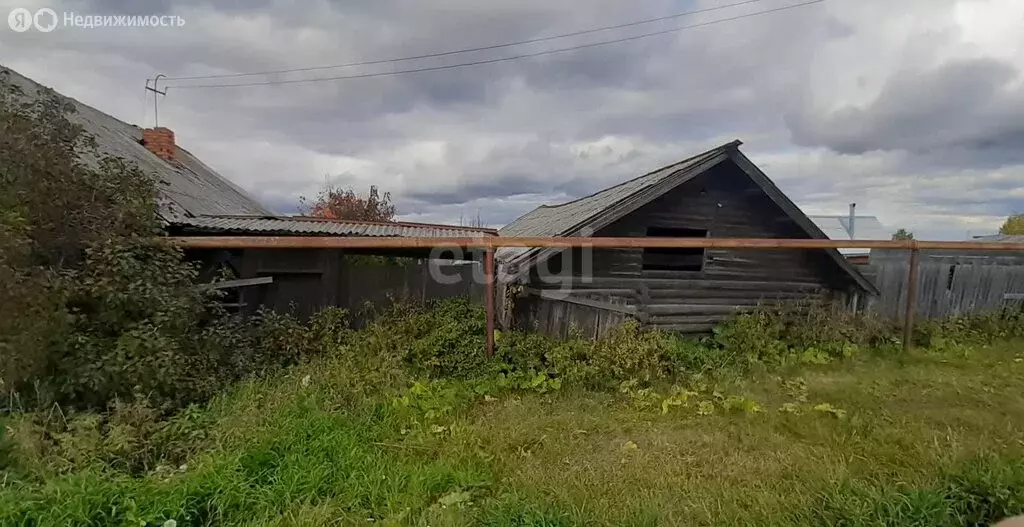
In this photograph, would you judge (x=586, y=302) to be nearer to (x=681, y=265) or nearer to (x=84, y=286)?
(x=681, y=265)

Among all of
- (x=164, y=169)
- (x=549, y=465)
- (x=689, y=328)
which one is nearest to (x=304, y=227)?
(x=164, y=169)

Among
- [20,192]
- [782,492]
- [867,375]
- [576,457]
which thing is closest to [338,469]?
[576,457]

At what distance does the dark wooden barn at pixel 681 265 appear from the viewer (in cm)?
750

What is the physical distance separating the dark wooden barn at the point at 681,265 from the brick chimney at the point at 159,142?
940cm

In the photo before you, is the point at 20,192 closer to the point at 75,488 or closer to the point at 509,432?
the point at 75,488

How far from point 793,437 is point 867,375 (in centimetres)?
315

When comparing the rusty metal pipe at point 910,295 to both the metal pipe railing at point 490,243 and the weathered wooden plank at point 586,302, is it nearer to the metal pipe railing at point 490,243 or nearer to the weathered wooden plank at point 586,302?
the metal pipe railing at point 490,243

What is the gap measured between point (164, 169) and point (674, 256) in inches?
420

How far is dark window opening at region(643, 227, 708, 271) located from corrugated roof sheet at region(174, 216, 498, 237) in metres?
3.16

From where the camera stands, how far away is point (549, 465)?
387cm

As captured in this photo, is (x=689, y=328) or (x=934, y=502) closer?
(x=934, y=502)

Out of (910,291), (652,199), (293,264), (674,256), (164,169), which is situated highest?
(164,169)

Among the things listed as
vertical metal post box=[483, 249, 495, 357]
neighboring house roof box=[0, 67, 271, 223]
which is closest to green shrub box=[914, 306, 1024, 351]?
vertical metal post box=[483, 249, 495, 357]

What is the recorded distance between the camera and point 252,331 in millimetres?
6266
